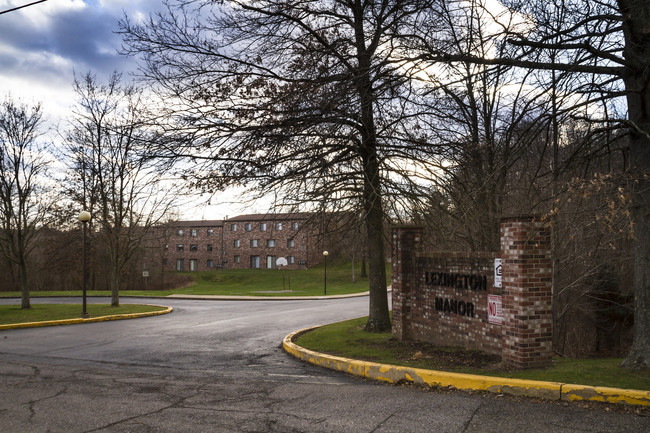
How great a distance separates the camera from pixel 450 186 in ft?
39.7

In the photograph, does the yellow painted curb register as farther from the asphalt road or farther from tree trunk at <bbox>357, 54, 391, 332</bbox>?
tree trunk at <bbox>357, 54, 391, 332</bbox>

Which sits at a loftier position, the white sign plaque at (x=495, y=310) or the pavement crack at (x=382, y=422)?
the white sign plaque at (x=495, y=310)

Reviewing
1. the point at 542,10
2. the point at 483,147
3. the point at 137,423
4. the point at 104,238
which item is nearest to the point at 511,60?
the point at 542,10

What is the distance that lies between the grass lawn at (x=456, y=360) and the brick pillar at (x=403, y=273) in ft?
1.35

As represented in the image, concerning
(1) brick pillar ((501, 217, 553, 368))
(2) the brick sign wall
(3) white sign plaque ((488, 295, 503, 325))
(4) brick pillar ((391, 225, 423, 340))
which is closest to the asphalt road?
(1) brick pillar ((501, 217, 553, 368))

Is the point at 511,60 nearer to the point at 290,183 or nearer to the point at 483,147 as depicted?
the point at 483,147

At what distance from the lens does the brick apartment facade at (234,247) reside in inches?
2608

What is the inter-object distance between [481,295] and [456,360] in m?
1.23

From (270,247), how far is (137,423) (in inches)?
2471

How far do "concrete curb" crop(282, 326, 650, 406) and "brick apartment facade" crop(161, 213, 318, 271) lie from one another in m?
55.7

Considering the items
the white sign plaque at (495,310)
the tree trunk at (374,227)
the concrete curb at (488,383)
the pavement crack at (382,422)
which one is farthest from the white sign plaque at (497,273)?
the tree trunk at (374,227)

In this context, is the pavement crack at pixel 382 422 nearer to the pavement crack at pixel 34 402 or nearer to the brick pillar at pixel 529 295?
the brick pillar at pixel 529 295

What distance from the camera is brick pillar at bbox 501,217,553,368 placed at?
779 centimetres

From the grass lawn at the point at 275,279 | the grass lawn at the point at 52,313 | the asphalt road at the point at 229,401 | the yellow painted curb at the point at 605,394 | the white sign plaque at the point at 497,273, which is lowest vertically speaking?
the grass lawn at the point at 275,279
